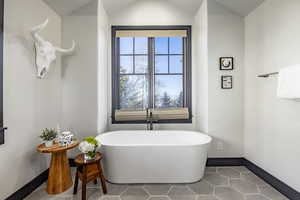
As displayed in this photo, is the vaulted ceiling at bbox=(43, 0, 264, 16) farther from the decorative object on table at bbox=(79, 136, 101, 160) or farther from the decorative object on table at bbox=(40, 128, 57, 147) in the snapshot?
the decorative object on table at bbox=(79, 136, 101, 160)

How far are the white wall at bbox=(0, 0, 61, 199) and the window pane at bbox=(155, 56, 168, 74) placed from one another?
1.84 metres

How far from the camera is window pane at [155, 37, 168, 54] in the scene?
3396mm

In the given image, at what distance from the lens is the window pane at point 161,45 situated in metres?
3.40

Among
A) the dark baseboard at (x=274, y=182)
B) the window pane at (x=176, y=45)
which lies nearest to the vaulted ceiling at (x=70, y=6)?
the window pane at (x=176, y=45)

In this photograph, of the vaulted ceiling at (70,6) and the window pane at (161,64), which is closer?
the vaulted ceiling at (70,6)

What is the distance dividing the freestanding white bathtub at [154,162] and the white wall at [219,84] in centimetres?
71

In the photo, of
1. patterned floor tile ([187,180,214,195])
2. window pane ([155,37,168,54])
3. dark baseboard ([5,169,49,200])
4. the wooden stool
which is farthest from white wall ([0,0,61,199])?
patterned floor tile ([187,180,214,195])

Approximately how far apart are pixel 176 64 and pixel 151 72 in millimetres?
520

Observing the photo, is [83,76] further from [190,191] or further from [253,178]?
[253,178]

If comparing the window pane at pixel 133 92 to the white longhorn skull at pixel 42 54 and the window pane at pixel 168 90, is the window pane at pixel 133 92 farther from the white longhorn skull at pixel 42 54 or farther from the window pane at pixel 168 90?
the white longhorn skull at pixel 42 54

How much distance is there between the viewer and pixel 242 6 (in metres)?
2.69

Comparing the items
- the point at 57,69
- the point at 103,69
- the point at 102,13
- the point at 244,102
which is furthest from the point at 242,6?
the point at 57,69

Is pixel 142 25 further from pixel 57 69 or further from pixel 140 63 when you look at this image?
pixel 57 69

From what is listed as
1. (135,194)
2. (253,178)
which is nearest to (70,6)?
(135,194)
